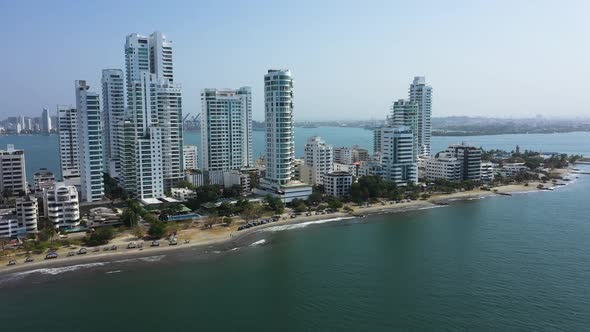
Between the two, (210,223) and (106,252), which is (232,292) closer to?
(106,252)

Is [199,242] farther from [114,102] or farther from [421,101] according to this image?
[421,101]

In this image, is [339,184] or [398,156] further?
[398,156]

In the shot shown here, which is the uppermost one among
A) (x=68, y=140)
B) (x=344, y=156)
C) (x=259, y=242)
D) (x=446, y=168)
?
(x=68, y=140)

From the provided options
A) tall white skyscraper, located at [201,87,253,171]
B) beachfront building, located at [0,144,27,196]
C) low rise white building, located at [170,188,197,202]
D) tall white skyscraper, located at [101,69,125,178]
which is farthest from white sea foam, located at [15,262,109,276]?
tall white skyscraper, located at [201,87,253,171]

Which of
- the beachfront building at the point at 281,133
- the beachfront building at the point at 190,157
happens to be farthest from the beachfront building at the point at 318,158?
the beachfront building at the point at 190,157

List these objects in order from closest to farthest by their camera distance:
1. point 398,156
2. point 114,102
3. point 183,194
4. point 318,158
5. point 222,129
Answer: point 183,194 < point 398,156 < point 114,102 < point 318,158 < point 222,129

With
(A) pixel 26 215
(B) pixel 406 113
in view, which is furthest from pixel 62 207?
(B) pixel 406 113
